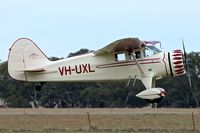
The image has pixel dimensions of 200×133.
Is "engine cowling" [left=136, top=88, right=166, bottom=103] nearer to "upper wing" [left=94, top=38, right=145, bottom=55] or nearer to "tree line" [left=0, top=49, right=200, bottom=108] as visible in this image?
"upper wing" [left=94, top=38, right=145, bottom=55]

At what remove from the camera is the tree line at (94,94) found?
9456 centimetres

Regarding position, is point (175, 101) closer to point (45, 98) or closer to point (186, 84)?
point (186, 84)

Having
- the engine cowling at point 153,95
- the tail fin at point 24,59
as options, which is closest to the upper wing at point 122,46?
the engine cowling at point 153,95

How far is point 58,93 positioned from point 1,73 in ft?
38.9

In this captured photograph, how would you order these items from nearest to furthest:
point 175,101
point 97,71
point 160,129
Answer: point 160,129
point 97,71
point 175,101

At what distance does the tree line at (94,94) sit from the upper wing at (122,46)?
179 feet

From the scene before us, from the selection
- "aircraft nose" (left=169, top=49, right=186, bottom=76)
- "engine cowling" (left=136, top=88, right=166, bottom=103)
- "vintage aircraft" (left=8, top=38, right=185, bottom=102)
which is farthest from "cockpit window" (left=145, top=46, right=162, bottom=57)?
"engine cowling" (left=136, top=88, right=166, bottom=103)

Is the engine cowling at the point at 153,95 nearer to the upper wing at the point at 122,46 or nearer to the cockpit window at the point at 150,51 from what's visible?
the cockpit window at the point at 150,51

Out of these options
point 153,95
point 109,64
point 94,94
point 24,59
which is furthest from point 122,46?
point 94,94

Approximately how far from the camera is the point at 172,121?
3625 centimetres

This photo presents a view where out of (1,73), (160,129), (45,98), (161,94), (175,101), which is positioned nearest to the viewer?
(160,129)

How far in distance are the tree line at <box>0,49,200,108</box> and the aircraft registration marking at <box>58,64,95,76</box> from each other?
53.7 metres

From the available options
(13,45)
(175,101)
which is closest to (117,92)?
(175,101)

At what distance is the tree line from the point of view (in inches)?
3723
